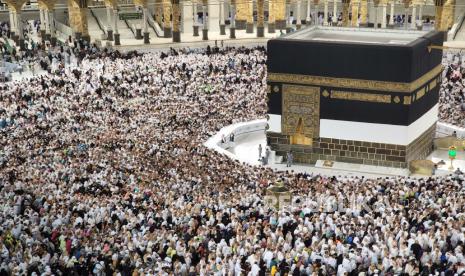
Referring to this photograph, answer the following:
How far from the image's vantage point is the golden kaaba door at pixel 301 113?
22.8 meters

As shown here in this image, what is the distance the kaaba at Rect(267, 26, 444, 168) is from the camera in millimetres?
21594

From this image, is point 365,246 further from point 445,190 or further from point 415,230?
point 445,190

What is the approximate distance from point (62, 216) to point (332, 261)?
6.03 m

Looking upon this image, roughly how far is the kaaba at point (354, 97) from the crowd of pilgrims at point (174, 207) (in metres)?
3.43

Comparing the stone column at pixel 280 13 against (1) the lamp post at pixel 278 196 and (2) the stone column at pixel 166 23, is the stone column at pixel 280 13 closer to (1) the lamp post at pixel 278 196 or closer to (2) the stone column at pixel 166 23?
(2) the stone column at pixel 166 23

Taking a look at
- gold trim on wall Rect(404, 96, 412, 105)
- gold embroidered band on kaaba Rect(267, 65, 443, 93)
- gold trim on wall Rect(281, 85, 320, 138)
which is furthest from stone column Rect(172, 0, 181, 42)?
gold trim on wall Rect(404, 96, 412, 105)

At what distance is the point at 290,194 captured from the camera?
56.7 feet

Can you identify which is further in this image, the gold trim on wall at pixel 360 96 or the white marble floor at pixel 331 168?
the white marble floor at pixel 331 168

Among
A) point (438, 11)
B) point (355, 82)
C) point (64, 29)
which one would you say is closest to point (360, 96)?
point (355, 82)

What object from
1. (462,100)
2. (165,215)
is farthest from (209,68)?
(165,215)

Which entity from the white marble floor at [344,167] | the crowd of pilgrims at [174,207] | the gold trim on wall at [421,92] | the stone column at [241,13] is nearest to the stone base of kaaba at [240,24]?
the stone column at [241,13]

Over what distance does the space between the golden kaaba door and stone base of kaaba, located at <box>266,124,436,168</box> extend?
0.93 ft

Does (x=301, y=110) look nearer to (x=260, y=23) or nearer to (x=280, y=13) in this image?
(x=260, y=23)

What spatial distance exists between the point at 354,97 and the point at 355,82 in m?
0.52
